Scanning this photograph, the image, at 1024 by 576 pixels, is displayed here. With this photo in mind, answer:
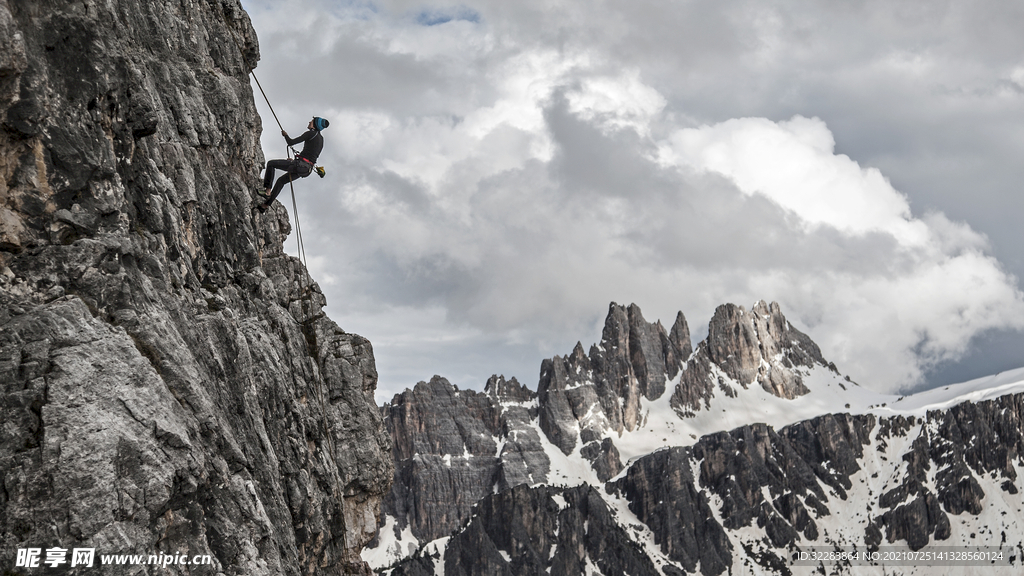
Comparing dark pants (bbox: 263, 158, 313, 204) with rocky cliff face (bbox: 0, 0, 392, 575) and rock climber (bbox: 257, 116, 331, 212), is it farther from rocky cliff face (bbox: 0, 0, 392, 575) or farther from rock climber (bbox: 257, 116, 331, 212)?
rocky cliff face (bbox: 0, 0, 392, 575)

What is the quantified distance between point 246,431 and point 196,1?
23.5 metres

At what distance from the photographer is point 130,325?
26125 mm

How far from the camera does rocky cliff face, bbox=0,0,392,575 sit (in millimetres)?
23141

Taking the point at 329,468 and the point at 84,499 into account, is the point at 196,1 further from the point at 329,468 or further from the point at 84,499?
the point at 84,499

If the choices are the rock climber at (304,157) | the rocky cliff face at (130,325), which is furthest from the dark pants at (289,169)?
the rocky cliff face at (130,325)

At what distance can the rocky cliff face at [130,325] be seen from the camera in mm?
23141

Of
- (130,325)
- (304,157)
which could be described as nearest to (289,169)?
(304,157)

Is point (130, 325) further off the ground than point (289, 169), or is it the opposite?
point (289, 169)

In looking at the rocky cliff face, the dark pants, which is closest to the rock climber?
the dark pants

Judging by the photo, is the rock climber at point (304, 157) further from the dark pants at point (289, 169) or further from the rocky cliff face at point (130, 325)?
the rocky cliff face at point (130, 325)

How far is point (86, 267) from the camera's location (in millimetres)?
25672

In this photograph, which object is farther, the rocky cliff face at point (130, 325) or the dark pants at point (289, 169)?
the dark pants at point (289, 169)

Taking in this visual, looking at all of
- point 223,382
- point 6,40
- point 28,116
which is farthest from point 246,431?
point 6,40

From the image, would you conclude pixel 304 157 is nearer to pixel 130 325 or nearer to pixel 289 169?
pixel 289 169
